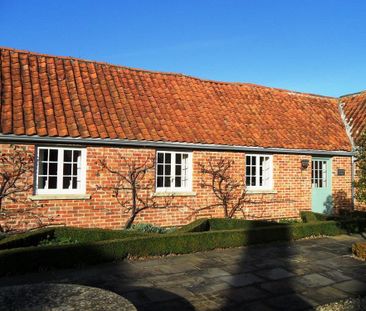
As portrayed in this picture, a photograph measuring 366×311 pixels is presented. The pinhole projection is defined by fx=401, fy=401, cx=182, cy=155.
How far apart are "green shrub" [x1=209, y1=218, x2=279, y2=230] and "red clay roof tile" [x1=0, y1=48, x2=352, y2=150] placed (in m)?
2.55

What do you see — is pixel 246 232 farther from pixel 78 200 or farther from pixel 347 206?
pixel 347 206

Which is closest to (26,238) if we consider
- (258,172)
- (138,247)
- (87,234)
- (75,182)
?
Answer: (87,234)

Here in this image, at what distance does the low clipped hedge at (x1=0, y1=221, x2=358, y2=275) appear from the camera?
7.59 m

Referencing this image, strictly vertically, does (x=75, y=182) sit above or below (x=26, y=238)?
above

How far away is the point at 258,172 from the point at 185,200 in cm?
322

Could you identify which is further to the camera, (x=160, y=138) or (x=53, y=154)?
(x=160, y=138)

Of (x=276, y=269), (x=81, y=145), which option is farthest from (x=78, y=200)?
(x=276, y=269)

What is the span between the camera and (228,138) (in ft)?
43.9

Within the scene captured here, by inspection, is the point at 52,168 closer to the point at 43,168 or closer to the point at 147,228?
the point at 43,168

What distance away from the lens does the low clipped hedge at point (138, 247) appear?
24.9 feet

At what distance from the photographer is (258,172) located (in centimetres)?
1431

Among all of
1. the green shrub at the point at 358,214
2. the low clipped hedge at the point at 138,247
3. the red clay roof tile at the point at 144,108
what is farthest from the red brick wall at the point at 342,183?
the low clipped hedge at the point at 138,247

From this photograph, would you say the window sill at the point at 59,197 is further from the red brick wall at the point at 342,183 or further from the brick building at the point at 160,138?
the red brick wall at the point at 342,183

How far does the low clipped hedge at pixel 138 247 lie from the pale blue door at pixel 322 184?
4.00 m
